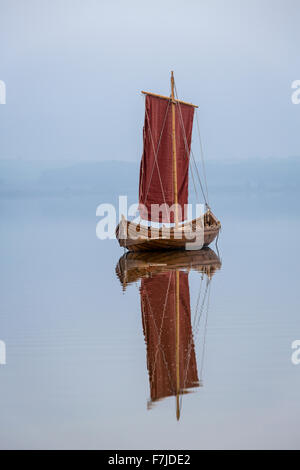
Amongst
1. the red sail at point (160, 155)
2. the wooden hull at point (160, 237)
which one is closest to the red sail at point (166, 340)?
the wooden hull at point (160, 237)

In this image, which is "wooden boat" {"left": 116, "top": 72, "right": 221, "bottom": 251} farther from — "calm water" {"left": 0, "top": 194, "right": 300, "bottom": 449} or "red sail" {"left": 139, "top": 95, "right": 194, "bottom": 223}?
"calm water" {"left": 0, "top": 194, "right": 300, "bottom": 449}

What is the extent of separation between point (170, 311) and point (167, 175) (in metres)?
12.5

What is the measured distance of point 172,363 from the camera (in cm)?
970

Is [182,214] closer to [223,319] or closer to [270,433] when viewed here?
[223,319]

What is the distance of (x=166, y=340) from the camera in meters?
11.0

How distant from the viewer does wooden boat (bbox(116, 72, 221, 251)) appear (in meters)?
24.6

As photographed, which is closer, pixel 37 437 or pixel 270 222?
pixel 37 437

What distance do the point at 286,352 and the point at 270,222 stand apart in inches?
1214

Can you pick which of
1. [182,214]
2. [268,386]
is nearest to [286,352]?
[268,386]

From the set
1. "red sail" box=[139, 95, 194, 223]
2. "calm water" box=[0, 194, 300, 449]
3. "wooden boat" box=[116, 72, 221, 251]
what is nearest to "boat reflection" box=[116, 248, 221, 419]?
"calm water" box=[0, 194, 300, 449]

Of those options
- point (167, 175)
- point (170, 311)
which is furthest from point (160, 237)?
point (170, 311)

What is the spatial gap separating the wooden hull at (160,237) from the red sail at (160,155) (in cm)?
120

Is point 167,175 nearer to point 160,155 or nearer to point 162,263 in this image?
point 160,155

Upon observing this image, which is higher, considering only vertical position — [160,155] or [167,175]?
[160,155]
